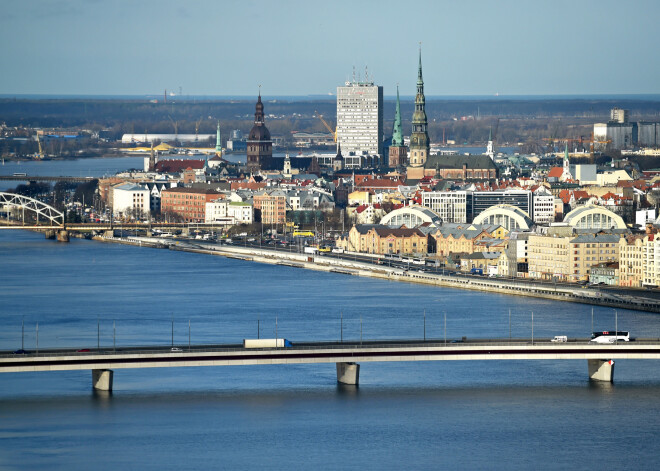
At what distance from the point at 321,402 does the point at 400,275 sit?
51.4 feet

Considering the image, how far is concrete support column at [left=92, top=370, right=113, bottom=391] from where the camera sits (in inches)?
908

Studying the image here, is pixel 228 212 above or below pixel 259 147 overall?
below

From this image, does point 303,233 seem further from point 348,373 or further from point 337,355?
point 337,355

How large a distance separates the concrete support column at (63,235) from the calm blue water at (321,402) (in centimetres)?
1660

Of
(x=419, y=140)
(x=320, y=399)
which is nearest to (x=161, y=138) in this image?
(x=419, y=140)

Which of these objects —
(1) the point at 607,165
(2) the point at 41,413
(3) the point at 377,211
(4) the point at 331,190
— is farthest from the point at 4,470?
(1) the point at 607,165

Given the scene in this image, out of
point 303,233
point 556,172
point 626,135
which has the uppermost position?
point 626,135

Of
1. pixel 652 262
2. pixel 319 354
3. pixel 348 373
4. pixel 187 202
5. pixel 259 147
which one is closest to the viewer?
pixel 319 354

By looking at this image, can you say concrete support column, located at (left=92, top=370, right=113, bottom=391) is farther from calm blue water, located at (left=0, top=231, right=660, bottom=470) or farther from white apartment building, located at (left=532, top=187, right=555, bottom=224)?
white apartment building, located at (left=532, top=187, right=555, bottom=224)

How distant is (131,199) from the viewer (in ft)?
191

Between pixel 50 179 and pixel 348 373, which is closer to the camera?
pixel 348 373

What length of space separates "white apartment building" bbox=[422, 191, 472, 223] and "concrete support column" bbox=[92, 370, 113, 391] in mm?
27196

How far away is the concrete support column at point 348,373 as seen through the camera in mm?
23594

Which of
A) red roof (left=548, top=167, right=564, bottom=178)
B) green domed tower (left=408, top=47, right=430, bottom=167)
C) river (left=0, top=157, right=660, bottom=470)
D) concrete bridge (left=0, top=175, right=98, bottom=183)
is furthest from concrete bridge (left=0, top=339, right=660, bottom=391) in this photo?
concrete bridge (left=0, top=175, right=98, bottom=183)
